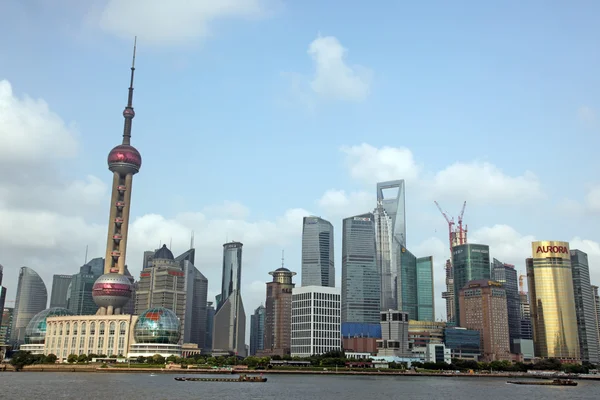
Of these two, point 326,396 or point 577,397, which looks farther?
point 577,397

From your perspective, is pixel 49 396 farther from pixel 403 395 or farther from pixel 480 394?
pixel 480 394

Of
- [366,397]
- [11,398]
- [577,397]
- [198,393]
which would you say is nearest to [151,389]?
[198,393]

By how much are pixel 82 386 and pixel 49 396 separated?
2959 cm

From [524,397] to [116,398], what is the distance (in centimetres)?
9871

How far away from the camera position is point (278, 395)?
147 metres

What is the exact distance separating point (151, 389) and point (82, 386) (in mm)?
19365

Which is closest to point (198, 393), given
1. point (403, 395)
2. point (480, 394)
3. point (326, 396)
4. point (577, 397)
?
point (326, 396)

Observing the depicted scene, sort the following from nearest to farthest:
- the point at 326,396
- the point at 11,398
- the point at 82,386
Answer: the point at 11,398
the point at 326,396
the point at 82,386

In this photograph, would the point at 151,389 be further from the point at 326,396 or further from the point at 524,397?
the point at 524,397

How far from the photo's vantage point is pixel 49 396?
12744 cm

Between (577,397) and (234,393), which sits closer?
(234,393)

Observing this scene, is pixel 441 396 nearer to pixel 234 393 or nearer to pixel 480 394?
pixel 480 394

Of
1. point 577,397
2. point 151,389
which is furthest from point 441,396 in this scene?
point 151,389

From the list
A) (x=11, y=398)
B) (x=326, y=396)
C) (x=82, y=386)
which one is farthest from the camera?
(x=82, y=386)
